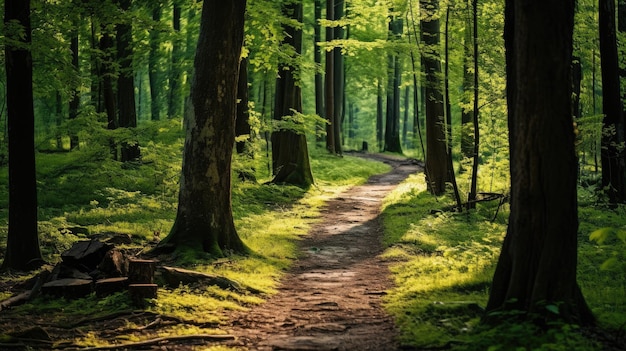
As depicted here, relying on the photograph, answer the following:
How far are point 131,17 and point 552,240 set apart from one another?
8661 mm

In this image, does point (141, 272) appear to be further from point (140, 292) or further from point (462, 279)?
point (462, 279)

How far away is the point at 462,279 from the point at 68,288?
5351 mm

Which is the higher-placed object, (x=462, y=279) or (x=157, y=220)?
(x=157, y=220)

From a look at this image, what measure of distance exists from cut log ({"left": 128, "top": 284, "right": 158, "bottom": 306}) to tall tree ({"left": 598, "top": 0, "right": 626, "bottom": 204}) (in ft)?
35.6

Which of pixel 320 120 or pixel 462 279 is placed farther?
pixel 320 120

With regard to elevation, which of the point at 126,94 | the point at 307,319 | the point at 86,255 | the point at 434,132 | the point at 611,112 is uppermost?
the point at 126,94

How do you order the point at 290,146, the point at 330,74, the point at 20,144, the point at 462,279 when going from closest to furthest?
the point at 462,279 < the point at 20,144 < the point at 290,146 < the point at 330,74

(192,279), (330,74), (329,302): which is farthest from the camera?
(330,74)

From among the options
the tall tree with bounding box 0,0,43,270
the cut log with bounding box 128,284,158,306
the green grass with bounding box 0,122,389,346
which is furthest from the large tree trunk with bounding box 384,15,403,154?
the cut log with bounding box 128,284,158,306

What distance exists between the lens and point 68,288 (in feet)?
23.8

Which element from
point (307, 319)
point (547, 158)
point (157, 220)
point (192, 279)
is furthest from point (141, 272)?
point (157, 220)

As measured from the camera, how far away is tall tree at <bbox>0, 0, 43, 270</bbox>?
8781 mm

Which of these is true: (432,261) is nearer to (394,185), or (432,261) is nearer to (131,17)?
(131,17)

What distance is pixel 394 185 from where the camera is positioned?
75.3 ft
